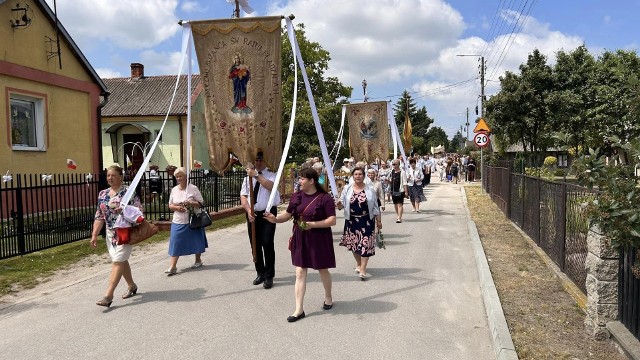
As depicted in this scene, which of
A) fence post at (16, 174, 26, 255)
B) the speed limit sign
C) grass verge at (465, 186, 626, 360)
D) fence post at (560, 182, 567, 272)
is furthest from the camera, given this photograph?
the speed limit sign

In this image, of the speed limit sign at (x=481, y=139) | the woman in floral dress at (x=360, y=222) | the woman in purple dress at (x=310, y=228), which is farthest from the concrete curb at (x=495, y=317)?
the speed limit sign at (x=481, y=139)

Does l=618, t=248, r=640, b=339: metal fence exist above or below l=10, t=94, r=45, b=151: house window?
below

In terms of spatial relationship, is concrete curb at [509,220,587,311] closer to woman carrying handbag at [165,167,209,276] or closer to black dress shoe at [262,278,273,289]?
black dress shoe at [262,278,273,289]

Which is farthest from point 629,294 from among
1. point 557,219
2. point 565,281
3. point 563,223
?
point 557,219

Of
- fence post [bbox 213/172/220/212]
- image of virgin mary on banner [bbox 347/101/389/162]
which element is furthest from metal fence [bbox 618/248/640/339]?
fence post [bbox 213/172/220/212]

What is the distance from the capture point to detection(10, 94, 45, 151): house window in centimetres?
1351

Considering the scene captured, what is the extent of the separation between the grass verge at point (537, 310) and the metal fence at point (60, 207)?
762 cm

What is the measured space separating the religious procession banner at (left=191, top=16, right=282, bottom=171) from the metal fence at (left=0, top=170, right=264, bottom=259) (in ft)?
13.9

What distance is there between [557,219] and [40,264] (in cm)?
838

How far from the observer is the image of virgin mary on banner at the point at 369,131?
14789 mm

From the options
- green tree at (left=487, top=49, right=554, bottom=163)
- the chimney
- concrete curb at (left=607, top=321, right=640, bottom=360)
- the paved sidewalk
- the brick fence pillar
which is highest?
the chimney

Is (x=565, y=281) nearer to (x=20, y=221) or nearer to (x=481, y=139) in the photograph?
(x=20, y=221)

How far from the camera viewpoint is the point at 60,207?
9.87 meters

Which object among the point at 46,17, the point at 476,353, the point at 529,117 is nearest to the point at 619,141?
the point at 476,353
